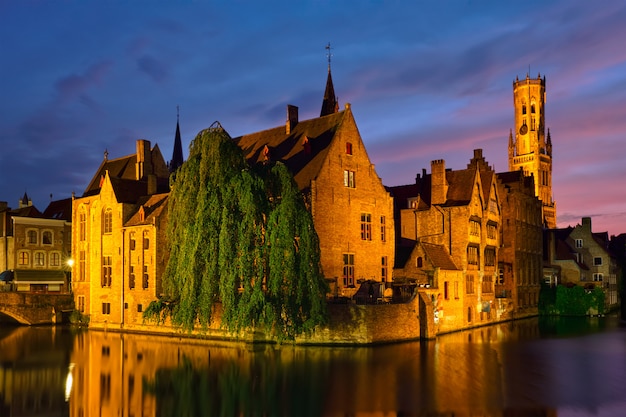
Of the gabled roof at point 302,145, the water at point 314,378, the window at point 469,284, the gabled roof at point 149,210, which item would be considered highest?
the gabled roof at point 302,145

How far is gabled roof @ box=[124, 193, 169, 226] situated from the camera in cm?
4609

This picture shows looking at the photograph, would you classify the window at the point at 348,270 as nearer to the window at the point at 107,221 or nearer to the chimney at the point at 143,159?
the window at the point at 107,221

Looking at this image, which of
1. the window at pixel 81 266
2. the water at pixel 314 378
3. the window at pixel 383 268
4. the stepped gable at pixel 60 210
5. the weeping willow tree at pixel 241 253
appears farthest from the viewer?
the stepped gable at pixel 60 210

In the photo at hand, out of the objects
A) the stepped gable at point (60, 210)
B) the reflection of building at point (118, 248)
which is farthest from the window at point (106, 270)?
the stepped gable at point (60, 210)

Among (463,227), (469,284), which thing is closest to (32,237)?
(463,227)

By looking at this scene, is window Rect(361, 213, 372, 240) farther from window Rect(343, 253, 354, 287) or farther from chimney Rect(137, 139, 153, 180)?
chimney Rect(137, 139, 153, 180)

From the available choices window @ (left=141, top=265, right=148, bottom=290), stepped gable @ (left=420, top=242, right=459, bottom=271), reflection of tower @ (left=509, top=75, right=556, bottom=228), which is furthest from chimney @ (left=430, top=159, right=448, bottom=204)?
reflection of tower @ (left=509, top=75, right=556, bottom=228)

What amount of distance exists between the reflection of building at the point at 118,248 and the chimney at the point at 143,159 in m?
3.32

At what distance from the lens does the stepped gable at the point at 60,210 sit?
65.9m

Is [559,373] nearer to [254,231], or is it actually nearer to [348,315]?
[348,315]

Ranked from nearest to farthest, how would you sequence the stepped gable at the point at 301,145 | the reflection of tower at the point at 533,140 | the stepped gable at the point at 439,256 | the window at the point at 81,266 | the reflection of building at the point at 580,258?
the stepped gable at the point at 301,145 < the stepped gable at the point at 439,256 < the window at the point at 81,266 < the reflection of building at the point at 580,258 < the reflection of tower at the point at 533,140

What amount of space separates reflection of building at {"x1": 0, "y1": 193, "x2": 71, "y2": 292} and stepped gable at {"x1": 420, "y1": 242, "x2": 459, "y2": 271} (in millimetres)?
36796

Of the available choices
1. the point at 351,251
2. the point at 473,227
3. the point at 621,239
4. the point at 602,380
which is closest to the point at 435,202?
the point at 473,227

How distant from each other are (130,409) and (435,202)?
32.7m
